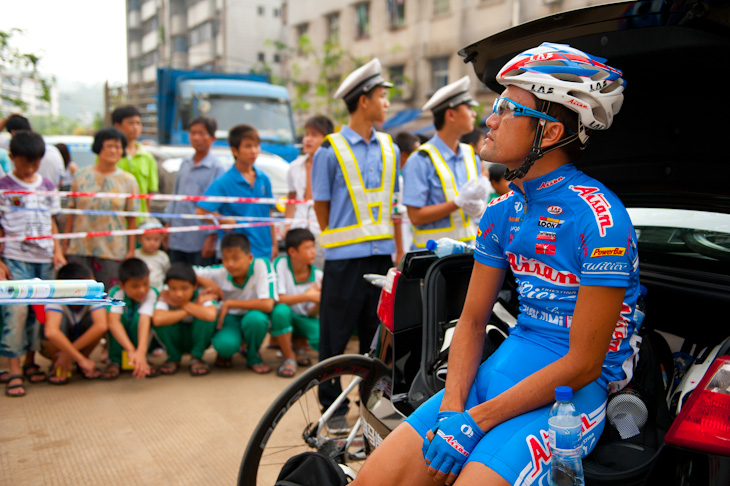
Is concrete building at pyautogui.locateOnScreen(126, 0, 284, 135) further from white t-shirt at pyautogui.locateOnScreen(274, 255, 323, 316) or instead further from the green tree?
white t-shirt at pyautogui.locateOnScreen(274, 255, 323, 316)

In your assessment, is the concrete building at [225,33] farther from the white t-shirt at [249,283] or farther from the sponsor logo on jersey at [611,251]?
the sponsor logo on jersey at [611,251]

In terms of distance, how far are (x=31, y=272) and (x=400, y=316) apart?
3.70 meters

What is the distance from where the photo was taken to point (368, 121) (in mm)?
4336

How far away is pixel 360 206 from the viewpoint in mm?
4273

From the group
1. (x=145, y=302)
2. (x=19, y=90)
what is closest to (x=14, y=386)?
(x=145, y=302)

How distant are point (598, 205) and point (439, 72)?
24.6 meters

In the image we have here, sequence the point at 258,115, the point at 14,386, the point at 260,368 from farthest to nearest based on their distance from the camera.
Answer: the point at 258,115 → the point at 260,368 → the point at 14,386

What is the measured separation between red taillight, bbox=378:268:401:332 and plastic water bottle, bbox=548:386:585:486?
1096mm


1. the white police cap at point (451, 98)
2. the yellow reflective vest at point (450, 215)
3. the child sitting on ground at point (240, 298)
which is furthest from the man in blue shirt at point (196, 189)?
the white police cap at point (451, 98)

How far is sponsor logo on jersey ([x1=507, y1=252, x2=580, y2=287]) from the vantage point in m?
2.12

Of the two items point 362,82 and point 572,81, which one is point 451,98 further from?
point 572,81

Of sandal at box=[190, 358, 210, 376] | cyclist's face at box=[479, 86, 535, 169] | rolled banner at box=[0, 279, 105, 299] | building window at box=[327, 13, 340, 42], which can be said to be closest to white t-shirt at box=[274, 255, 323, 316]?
sandal at box=[190, 358, 210, 376]

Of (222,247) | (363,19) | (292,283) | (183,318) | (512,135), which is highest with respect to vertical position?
(363,19)

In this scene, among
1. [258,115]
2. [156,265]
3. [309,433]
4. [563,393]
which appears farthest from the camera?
[258,115]
